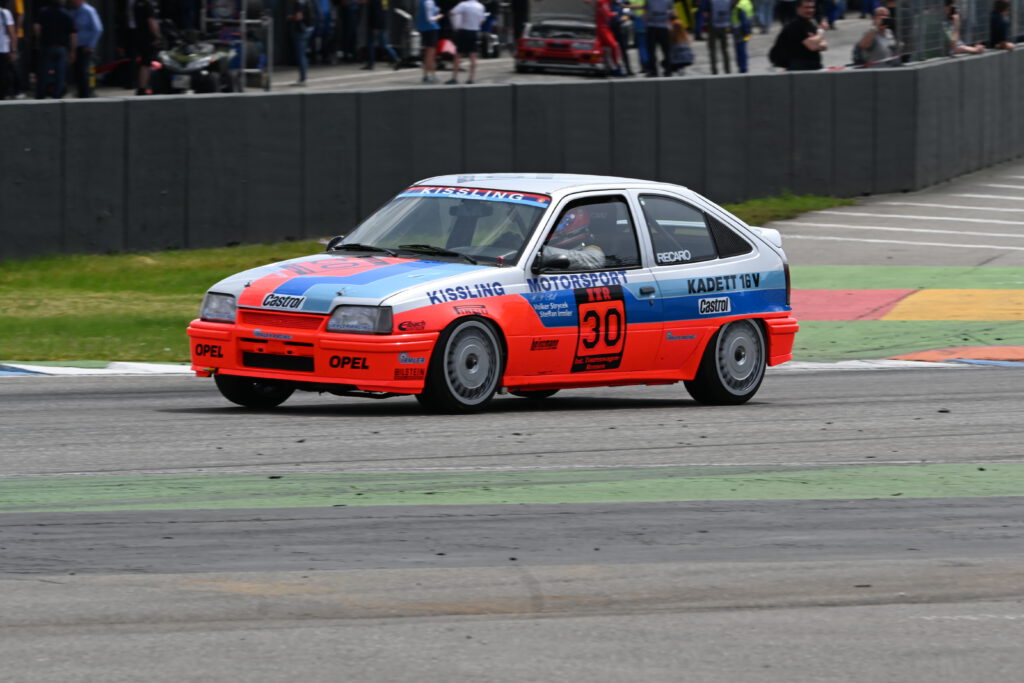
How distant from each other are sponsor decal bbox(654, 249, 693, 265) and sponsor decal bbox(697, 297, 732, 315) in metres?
0.30

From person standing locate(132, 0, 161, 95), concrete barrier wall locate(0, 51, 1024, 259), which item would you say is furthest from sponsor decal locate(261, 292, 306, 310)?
person standing locate(132, 0, 161, 95)

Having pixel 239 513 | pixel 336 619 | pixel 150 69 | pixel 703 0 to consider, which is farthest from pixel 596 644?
pixel 703 0

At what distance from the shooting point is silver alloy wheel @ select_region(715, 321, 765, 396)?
468 inches

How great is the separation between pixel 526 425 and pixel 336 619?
14.9 ft

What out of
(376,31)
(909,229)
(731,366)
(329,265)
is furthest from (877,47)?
(329,265)

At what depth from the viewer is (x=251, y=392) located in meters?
11.0

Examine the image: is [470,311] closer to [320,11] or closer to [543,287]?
[543,287]

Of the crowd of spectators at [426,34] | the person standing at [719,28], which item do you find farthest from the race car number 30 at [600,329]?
the person standing at [719,28]

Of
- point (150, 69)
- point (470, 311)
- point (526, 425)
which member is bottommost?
point (526, 425)

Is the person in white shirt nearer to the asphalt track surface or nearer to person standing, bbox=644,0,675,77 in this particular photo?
person standing, bbox=644,0,675,77

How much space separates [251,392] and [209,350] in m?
0.63

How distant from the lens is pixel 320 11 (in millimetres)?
36750

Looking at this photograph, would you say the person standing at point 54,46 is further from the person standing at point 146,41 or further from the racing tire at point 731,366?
the racing tire at point 731,366

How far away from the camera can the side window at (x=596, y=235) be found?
11.1 metres
